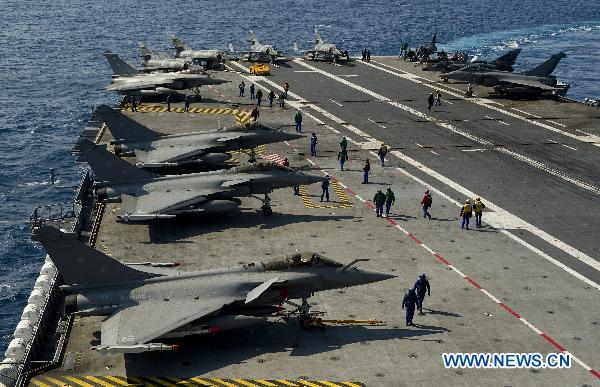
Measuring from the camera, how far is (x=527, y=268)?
127 ft

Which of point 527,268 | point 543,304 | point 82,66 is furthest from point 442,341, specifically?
point 82,66

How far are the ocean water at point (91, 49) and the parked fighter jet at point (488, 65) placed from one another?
18.6m

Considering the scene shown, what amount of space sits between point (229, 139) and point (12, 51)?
97.9 meters

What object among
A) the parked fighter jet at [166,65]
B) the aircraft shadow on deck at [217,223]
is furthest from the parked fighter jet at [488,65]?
the aircraft shadow on deck at [217,223]

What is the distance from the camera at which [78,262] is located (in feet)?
99.6

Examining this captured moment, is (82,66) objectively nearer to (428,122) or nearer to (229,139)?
(428,122)

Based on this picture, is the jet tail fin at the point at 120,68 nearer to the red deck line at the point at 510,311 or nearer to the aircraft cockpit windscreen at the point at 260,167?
the aircraft cockpit windscreen at the point at 260,167

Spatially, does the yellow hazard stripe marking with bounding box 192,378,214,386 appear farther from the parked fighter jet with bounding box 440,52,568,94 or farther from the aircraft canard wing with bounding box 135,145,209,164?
the parked fighter jet with bounding box 440,52,568,94

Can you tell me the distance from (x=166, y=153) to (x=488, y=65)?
4821cm

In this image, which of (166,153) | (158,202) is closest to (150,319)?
(158,202)

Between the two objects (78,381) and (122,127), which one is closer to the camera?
(78,381)

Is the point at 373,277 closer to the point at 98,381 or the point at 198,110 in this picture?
the point at 98,381

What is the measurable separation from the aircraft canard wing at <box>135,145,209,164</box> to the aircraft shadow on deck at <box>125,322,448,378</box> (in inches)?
845

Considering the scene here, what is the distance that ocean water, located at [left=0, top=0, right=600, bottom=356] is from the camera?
6206 centimetres
